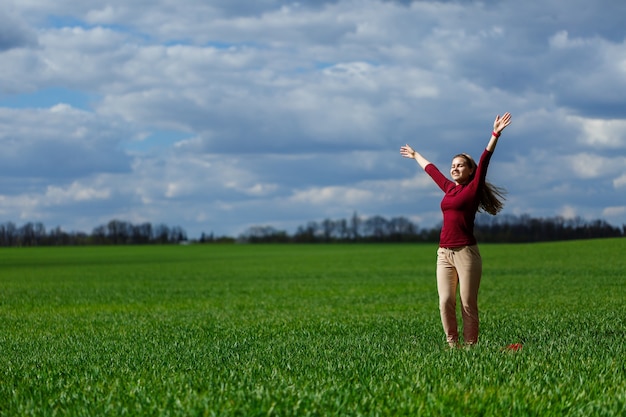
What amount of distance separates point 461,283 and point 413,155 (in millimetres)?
2365

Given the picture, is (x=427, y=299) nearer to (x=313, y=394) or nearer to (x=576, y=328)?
(x=576, y=328)

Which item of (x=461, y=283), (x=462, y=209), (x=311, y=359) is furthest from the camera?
(x=461, y=283)

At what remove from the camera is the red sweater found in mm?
10969

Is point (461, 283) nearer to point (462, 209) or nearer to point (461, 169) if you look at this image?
point (462, 209)

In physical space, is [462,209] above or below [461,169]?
below

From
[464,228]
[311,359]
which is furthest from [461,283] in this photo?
[311,359]

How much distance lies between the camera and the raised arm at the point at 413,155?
40.3 ft

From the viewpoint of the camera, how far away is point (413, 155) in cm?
1260

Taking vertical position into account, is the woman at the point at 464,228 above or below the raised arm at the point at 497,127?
below

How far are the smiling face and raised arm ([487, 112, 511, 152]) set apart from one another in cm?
50


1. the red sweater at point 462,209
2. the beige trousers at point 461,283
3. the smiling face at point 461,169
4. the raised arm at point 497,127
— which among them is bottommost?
the beige trousers at point 461,283

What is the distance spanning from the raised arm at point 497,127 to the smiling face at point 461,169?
0.50 m

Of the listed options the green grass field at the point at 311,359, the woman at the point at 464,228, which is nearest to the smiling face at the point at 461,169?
the woman at the point at 464,228

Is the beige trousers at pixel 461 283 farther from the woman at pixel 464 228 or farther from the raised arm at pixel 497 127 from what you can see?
the raised arm at pixel 497 127
